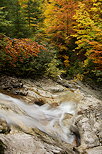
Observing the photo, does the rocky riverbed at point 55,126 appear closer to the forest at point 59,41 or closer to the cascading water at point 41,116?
the cascading water at point 41,116

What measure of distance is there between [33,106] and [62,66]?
7.22 metres

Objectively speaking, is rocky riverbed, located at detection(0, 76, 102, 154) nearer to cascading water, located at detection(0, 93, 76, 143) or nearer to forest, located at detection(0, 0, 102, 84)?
cascading water, located at detection(0, 93, 76, 143)

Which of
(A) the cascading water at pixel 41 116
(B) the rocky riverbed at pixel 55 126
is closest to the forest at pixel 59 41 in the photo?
(B) the rocky riverbed at pixel 55 126

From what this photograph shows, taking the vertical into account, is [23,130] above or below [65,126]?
above

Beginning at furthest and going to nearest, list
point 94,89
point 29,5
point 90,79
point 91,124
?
point 29,5
point 90,79
point 94,89
point 91,124

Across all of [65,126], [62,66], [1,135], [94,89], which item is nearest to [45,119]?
[65,126]

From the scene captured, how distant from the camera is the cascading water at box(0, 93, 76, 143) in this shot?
13.0 feet

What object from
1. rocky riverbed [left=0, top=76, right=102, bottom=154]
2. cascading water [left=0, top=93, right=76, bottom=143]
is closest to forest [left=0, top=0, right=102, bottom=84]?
rocky riverbed [left=0, top=76, right=102, bottom=154]

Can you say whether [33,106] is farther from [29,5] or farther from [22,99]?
[29,5]

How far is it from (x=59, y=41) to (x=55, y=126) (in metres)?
9.78

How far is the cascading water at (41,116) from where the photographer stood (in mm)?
3977

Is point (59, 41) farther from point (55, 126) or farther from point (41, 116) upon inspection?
point (55, 126)

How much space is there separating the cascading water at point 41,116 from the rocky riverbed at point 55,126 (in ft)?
0.26

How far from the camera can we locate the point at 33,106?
212 inches
